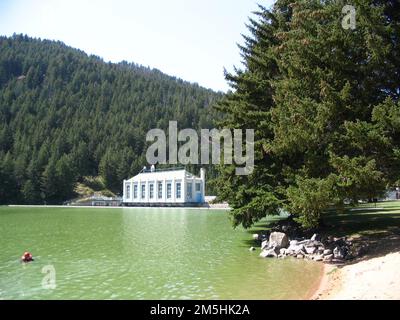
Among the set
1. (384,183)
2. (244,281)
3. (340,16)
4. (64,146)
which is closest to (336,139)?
(384,183)

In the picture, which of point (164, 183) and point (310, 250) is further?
point (164, 183)

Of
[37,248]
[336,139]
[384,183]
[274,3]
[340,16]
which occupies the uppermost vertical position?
[274,3]

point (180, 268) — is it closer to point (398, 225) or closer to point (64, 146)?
point (398, 225)

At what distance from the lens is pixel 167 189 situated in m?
95.6

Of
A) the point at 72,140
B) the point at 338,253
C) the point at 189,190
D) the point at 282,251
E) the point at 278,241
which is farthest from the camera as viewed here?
the point at 72,140

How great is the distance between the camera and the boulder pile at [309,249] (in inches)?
626

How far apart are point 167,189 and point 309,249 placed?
79784 mm

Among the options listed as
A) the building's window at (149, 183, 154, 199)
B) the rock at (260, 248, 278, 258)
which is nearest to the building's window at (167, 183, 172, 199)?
the building's window at (149, 183, 154, 199)

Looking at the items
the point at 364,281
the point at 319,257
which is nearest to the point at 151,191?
the point at 319,257

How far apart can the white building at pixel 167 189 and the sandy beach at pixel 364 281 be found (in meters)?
77.7

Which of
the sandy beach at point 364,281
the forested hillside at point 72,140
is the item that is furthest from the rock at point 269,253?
the forested hillside at point 72,140

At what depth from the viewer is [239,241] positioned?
2284 centimetres

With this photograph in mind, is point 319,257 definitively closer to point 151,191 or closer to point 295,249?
point 295,249
